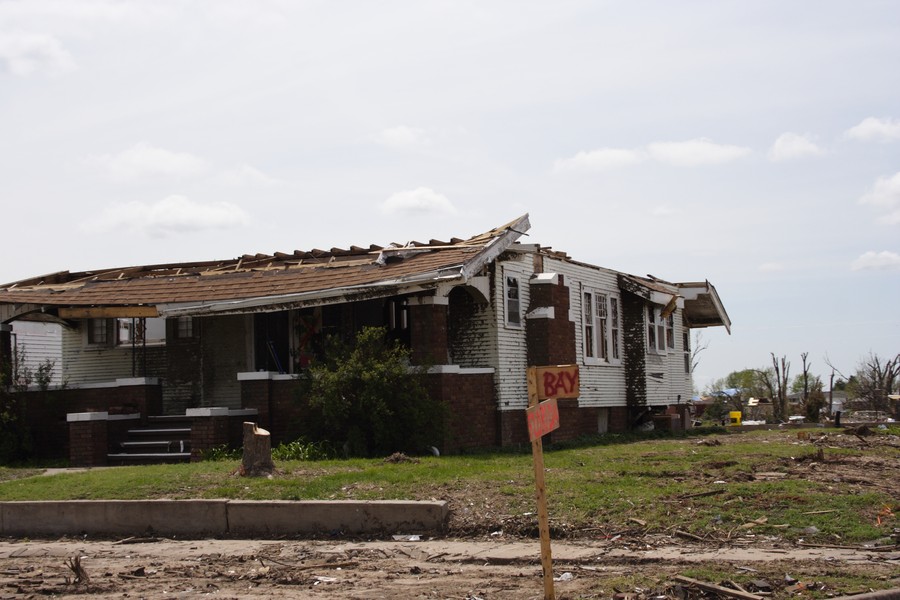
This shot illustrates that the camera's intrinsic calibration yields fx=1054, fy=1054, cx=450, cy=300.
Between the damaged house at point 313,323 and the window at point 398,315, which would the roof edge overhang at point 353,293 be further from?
the window at point 398,315

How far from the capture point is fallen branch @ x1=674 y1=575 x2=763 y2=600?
8.25 meters

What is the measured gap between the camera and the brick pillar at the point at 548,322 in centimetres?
2200

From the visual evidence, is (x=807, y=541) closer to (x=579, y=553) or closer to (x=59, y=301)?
(x=579, y=553)

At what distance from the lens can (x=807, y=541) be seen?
10719 mm

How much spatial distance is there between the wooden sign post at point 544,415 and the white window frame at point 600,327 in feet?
53.6

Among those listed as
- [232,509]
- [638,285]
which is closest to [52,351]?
[638,285]

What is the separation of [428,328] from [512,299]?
3.81 meters

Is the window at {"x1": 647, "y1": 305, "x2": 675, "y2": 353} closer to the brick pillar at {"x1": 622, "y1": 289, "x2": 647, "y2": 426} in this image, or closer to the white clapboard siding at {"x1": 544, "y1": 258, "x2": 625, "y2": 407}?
the brick pillar at {"x1": 622, "y1": 289, "x2": 647, "y2": 426}

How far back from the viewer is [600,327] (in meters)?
26.2

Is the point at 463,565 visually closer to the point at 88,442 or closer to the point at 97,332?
the point at 88,442

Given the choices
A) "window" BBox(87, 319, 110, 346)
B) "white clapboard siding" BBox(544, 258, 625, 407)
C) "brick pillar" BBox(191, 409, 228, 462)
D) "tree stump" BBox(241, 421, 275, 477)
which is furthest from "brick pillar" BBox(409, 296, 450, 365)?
"window" BBox(87, 319, 110, 346)

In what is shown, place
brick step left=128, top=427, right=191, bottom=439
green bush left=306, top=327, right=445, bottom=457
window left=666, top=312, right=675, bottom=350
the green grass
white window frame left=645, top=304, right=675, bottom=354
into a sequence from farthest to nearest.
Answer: window left=666, top=312, right=675, bottom=350 < white window frame left=645, top=304, right=675, bottom=354 < brick step left=128, top=427, right=191, bottom=439 < green bush left=306, top=327, right=445, bottom=457 < the green grass

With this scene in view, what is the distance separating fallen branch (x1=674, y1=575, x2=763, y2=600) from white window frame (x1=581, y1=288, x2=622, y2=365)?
16.2m

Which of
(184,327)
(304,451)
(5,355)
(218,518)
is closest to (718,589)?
(218,518)
